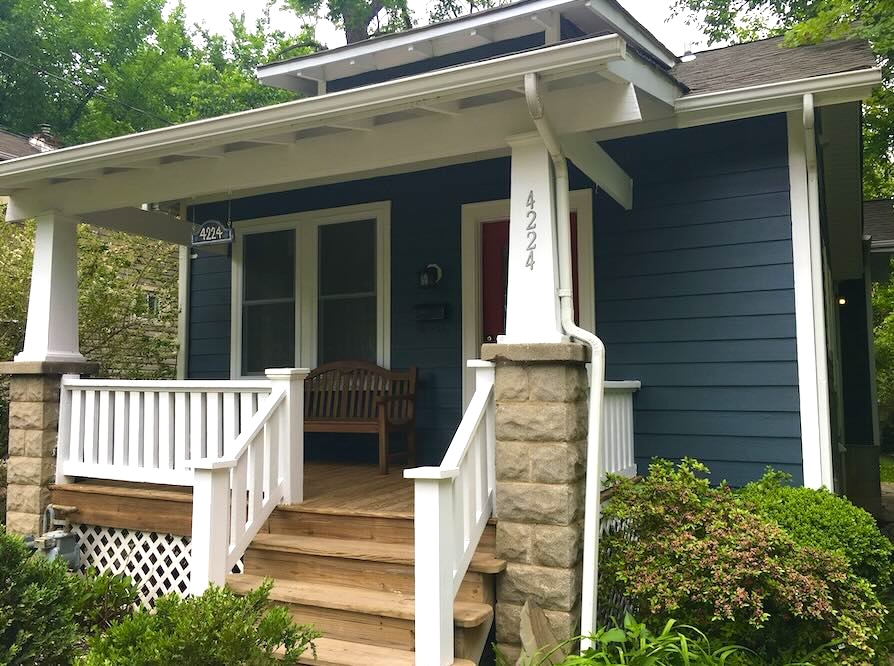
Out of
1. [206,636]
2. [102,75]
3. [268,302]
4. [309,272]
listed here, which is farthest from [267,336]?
[102,75]

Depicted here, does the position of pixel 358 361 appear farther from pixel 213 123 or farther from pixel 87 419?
pixel 213 123

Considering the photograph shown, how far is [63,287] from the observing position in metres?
5.30

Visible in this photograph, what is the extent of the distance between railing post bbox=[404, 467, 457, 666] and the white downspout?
2.15ft

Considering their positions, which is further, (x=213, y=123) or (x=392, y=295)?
(x=392, y=295)

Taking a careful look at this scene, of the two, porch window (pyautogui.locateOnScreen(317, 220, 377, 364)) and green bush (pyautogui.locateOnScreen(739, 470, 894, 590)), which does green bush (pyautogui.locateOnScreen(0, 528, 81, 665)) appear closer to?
porch window (pyautogui.locateOnScreen(317, 220, 377, 364))

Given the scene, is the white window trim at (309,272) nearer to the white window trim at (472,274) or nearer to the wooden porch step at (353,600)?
the white window trim at (472,274)

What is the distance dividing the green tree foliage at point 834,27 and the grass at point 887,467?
5.32 meters

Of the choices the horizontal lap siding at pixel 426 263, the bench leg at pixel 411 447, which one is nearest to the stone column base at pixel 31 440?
the horizontal lap siding at pixel 426 263

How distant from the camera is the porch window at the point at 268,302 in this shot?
21.8 ft

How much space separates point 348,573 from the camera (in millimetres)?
3785

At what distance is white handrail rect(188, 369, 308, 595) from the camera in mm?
3617

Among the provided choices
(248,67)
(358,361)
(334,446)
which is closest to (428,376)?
(358,361)

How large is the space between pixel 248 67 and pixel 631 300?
67.7ft

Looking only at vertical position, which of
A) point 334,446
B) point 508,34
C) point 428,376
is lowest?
point 334,446
